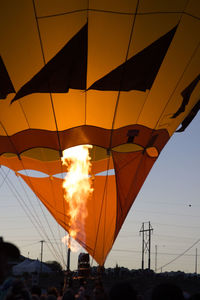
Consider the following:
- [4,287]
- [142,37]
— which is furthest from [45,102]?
[4,287]

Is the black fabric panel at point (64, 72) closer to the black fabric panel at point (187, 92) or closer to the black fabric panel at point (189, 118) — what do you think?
the black fabric panel at point (187, 92)

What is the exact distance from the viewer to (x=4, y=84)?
998 centimetres

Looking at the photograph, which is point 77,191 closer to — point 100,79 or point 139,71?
point 100,79

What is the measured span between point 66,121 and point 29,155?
2219 millimetres

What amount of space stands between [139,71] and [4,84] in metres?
2.98

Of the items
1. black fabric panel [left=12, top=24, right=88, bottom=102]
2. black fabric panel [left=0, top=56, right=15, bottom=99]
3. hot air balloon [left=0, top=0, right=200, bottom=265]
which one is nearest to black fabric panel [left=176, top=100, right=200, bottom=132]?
hot air balloon [left=0, top=0, right=200, bottom=265]

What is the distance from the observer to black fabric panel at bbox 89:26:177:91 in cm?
977

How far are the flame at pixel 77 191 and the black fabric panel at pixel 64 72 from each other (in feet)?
9.52

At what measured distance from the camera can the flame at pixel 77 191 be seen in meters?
12.8

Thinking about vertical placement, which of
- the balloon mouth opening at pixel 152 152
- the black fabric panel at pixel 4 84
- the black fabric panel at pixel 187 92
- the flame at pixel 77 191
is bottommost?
the flame at pixel 77 191

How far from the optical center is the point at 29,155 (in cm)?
1245

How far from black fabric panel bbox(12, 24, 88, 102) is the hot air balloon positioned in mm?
22

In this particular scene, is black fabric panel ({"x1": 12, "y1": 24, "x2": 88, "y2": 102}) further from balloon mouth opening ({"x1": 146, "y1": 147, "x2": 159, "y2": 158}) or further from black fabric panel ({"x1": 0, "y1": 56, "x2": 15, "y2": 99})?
balloon mouth opening ({"x1": 146, "y1": 147, "x2": 159, "y2": 158})

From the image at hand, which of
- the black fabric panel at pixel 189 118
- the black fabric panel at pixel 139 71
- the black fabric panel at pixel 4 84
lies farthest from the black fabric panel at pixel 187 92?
the black fabric panel at pixel 4 84
